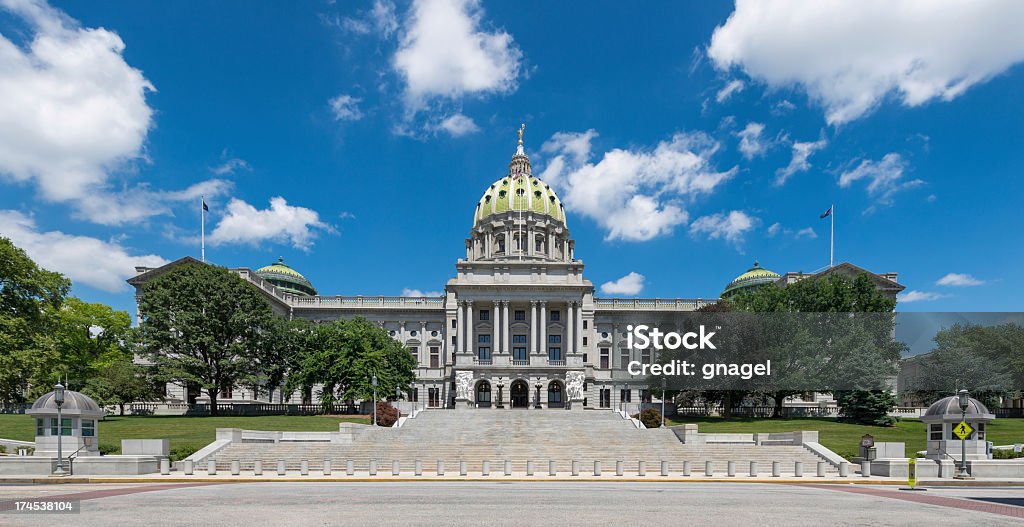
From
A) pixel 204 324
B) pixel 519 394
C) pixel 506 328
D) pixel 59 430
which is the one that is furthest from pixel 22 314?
pixel 519 394

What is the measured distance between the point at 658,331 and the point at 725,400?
30.5m

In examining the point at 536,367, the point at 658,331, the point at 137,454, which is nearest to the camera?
the point at 137,454

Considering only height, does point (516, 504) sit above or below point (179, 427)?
above

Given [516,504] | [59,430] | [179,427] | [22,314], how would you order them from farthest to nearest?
1. [179,427]
2. [22,314]
3. [59,430]
4. [516,504]

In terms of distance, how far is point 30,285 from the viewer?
45375 mm

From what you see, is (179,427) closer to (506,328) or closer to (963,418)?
(506,328)

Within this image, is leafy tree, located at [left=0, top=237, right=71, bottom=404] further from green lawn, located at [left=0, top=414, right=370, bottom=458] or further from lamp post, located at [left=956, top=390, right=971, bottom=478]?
lamp post, located at [left=956, top=390, right=971, bottom=478]

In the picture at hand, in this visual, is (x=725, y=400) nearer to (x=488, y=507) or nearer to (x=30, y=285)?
(x=488, y=507)

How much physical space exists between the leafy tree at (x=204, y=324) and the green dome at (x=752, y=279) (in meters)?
76.1

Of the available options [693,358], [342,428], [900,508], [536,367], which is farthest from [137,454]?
[536,367]

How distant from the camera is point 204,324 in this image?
197 feet

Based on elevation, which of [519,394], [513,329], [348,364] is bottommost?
[519,394]

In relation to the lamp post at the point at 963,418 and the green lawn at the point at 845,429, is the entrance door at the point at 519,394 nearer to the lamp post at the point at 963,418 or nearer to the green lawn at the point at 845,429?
the green lawn at the point at 845,429

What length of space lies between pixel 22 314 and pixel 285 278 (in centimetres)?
6696
